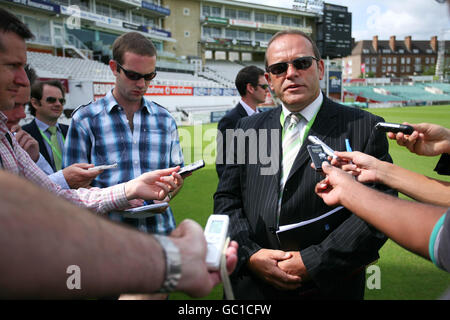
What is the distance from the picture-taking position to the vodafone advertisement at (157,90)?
71.8 feet

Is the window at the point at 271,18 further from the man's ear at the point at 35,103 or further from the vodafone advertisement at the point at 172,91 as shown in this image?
the man's ear at the point at 35,103

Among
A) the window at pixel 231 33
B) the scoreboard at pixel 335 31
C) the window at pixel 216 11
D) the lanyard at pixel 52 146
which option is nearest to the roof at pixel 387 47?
the scoreboard at pixel 335 31

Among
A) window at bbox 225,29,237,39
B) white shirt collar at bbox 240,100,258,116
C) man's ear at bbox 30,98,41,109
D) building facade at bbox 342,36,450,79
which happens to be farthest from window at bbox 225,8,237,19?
building facade at bbox 342,36,450,79

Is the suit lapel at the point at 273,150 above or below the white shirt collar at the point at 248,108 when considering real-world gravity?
below

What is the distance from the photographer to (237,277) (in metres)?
2.24

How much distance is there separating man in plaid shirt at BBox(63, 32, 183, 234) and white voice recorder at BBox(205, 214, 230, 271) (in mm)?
1374

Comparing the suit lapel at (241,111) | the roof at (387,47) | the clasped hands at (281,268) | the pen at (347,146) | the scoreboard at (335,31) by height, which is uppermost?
the roof at (387,47)

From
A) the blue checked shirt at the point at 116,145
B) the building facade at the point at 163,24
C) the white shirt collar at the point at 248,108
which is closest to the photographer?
the blue checked shirt at the point at 116,145

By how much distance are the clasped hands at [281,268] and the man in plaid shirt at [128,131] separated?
994 millimetres

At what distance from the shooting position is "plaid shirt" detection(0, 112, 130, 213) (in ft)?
5.83

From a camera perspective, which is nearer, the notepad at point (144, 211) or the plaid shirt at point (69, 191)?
the plaid shirt at point (69, 191)

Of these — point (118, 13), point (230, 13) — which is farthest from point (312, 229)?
point (230, 13)

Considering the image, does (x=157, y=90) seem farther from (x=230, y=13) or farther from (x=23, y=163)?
(x=230, y=13)

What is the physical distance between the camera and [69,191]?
2090mm
